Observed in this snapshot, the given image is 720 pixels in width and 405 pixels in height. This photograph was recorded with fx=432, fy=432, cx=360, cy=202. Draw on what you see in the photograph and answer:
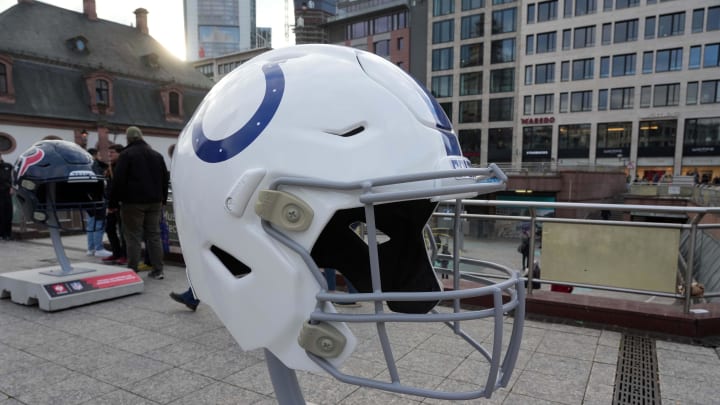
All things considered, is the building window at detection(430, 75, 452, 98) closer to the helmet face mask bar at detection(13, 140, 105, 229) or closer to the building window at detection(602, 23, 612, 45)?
the building window at detection(602, 23, 612, 45)

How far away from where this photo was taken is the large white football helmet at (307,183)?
1.18m

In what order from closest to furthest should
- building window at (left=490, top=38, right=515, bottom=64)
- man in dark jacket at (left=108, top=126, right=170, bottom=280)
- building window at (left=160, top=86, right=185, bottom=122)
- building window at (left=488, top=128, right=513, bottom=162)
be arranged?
1. man in dark jacket at (left=108, top=126, right=170, bottom=280)
2. building window at (left=160, top=86, right=185, bottom=122)
3. building window at (left=490, top=38, right=515, bottom=64)
4. building window at (left=488, top=128, right=513, bottom=162)

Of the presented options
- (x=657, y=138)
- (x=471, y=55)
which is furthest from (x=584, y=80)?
(x=471, y=55)

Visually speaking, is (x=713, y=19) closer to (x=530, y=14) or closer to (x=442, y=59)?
(x=530, y=14)

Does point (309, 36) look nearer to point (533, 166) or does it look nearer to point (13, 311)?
point (533, 166)

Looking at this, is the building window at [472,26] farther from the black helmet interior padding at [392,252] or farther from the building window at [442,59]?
the black helmet interior padding at [392,252]

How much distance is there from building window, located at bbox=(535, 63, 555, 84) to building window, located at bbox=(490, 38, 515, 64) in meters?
2.74

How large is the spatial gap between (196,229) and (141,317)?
11.2ft

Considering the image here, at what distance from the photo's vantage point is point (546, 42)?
40656 mm

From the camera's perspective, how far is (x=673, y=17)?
36.0 m

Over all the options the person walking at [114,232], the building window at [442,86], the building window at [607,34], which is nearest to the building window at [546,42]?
the building window at [607,34]

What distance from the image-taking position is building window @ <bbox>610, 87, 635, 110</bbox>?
3784cm

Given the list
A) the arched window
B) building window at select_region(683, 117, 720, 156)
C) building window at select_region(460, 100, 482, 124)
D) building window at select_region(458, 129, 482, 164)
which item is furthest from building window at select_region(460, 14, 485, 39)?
the arched window

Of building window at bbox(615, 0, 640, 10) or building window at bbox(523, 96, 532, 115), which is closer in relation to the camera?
building window at bbox(615, 0, 640, 10)
